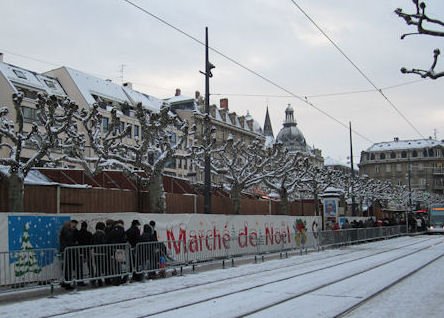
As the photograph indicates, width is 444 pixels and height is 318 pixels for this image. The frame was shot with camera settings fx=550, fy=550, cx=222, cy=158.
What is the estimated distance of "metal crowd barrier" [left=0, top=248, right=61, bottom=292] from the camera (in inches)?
502

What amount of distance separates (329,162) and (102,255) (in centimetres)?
14261

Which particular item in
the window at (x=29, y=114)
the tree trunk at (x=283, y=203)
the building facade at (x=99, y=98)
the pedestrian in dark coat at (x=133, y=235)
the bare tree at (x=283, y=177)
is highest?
the building facade at (x=99, y=98)

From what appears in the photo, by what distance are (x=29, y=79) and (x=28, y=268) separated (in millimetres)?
44817

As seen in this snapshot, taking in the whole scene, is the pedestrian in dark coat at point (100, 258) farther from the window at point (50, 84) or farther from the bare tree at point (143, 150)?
the window at point (50, 84)

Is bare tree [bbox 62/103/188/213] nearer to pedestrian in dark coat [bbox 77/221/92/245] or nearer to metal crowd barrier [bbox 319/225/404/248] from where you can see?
pedestrian in dark coat [bbox 77/221/92/245]

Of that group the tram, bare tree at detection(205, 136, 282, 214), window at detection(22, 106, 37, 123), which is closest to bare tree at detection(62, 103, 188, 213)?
bare tree at detection(205, 136, 282, 214)

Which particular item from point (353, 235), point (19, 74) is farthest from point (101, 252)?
point (19, 74)

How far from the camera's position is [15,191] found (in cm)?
1709

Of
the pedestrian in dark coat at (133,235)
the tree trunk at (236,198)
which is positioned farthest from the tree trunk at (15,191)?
the tree trunk at (236,198)

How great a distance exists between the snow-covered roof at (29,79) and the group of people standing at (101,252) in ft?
124

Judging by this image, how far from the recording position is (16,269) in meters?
13.0

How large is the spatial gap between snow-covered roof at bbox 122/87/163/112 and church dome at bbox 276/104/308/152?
5870 cm

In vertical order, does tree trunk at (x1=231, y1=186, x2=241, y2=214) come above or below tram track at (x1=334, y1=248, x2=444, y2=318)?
above

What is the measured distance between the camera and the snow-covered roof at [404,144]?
13338 centimetres
